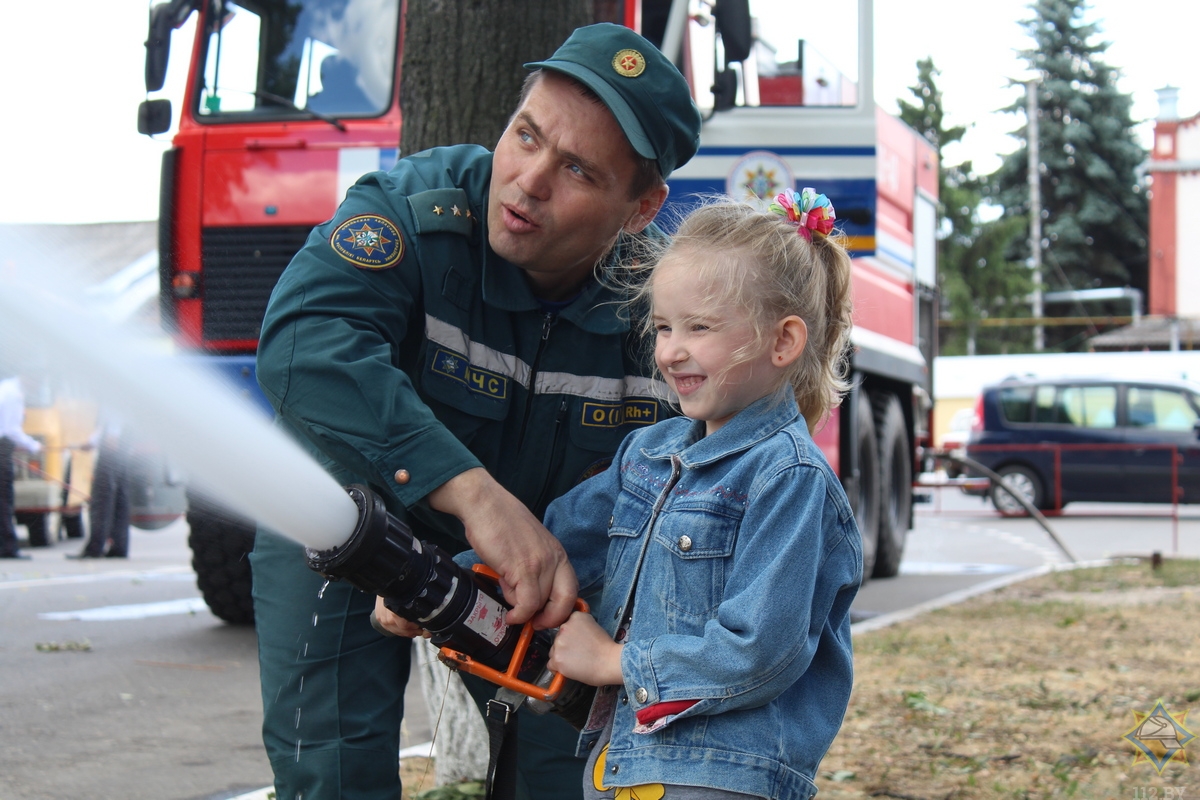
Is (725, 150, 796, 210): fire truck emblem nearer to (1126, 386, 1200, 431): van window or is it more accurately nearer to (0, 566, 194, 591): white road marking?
(0, 566, 194, 591): white road marking

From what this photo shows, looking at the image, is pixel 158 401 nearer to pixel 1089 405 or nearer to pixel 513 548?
pixel 513 548

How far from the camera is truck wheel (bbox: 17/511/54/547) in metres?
12.6

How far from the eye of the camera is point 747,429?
210 cm

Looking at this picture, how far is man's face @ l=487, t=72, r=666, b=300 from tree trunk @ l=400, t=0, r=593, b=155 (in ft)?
5.08

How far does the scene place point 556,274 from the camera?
255cm

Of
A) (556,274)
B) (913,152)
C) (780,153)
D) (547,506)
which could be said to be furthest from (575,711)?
(913,152)

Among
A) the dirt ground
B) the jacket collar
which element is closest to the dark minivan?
the dirt ground

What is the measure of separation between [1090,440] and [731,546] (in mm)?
16240

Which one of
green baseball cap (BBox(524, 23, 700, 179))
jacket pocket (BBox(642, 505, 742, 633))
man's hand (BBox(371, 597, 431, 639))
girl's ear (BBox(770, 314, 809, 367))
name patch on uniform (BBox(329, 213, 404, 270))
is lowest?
man's hand (BBox(371, 597, 431, 639))

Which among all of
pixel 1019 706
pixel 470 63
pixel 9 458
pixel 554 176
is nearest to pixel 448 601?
pixel 554 176

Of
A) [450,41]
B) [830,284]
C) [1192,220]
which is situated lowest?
[830,284]

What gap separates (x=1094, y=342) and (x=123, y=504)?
3729 cm

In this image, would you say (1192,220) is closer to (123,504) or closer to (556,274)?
(123,504)

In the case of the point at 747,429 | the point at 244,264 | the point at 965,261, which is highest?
the point at 965,261
